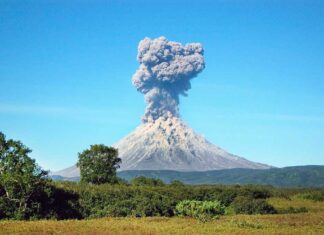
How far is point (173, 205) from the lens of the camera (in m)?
64.7

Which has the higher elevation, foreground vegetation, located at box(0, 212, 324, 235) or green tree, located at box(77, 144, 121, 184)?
green tree, located at box(77, 144, 121, 184)

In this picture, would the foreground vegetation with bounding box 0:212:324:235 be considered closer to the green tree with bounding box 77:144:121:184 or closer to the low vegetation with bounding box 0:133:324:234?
the low vegetation with bounding box 0:133:324:234

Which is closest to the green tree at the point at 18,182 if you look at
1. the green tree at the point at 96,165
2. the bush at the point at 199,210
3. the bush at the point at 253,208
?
the bush at the point at 199,210

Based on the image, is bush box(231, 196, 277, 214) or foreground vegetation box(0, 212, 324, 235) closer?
foreground vegetation box(0, 212, 324, 235)

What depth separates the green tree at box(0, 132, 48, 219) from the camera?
50594 millimetres

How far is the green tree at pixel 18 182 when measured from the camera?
50.6m

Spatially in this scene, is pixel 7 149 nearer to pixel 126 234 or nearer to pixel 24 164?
pixel 24 164

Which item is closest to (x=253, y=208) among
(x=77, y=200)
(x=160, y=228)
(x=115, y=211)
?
(x=115, y=211)

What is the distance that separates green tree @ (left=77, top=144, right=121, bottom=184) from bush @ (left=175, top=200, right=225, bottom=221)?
3239cm

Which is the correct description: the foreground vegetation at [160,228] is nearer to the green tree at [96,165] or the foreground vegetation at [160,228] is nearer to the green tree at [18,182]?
the green tree at [18,182]

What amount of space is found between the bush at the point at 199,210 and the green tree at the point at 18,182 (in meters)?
16.3

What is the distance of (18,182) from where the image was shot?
5078cm

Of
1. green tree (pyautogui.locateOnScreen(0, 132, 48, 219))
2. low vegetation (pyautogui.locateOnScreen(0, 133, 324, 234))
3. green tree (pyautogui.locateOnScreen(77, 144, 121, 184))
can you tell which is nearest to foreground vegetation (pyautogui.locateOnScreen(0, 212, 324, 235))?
low vegetation (pyautogui.locateOnScreen(0, 133, 324, 234))

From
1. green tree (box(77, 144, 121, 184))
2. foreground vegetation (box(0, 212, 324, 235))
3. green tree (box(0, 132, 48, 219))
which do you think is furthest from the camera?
green tree (box(77, 144, 121, 184))
